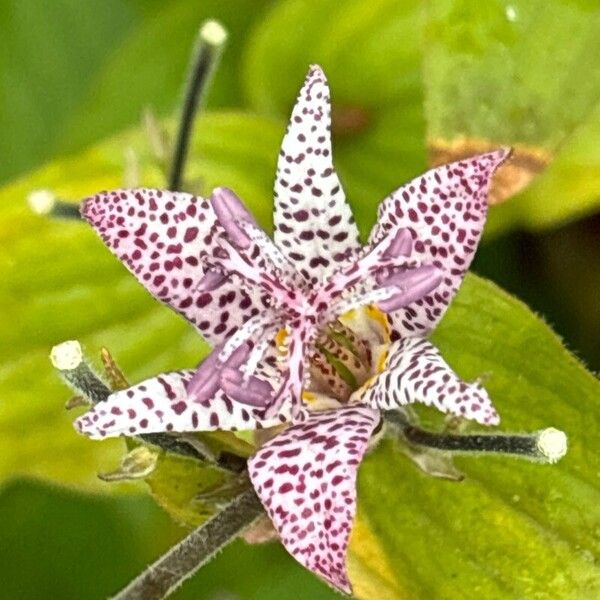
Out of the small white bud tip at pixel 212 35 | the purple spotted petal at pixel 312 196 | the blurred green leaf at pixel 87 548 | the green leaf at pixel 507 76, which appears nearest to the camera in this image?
the purple spotted petal at pixel 312 196

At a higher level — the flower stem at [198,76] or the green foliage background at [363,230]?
the flower stem at [198,76]

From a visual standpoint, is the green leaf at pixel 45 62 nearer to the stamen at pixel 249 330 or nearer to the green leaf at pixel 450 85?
the green leaf at pixel 450 85

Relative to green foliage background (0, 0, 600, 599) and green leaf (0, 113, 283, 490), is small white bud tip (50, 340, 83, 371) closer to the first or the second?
green foliage background (0, 0, 600, 599)

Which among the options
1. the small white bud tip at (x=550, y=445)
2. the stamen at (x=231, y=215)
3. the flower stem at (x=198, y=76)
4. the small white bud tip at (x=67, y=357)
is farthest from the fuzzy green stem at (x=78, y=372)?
the flower stem at (x=198, y=76)

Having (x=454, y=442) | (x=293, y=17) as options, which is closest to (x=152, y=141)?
(x=293, y=17)

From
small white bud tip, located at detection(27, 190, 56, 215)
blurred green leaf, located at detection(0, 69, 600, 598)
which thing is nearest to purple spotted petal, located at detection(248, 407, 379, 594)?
blurred green leaf, located at detection(0, 69, 600, 598)

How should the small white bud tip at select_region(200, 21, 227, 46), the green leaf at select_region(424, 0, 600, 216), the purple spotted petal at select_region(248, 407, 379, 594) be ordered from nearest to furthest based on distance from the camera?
the purple spotted petal at select_region(248, 407, 379, 594) → the green leaf at select_region(424, 0, 600, 216) → the small white bud tip at select_region(200, 21, 227, 46)

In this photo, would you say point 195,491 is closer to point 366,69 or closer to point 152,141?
point 152,141
